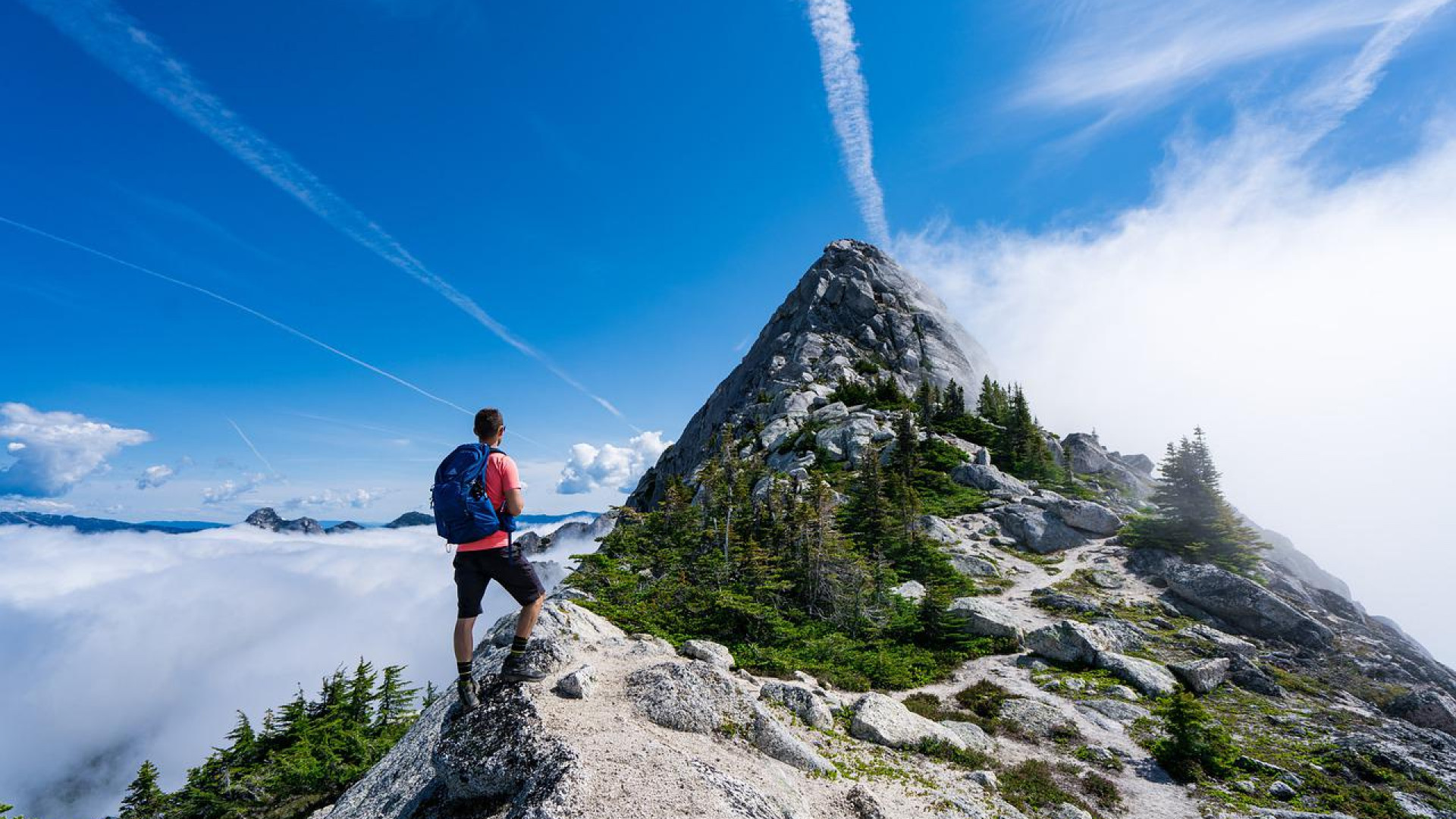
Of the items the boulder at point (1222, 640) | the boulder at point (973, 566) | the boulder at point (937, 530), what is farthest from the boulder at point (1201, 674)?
the boulder at point (937, 530)

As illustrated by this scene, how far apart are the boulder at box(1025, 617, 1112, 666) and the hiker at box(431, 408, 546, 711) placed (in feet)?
80.1

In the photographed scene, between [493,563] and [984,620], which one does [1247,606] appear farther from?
[493,563]

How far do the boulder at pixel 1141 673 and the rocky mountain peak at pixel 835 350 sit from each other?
55439mm

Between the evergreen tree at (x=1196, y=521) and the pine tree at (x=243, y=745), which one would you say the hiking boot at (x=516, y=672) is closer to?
the pine tree at (x=243, y=745)

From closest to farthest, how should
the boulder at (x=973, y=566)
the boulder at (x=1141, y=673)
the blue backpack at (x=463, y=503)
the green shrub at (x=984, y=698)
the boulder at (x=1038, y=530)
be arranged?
the blue backpack at (x=463, y=503)
the green shrub at (x=984, y=698)
the boulder at (x=1141, y=673)
the boulder at (x=973, y=566)
the boulder at (x=1038, y=530)

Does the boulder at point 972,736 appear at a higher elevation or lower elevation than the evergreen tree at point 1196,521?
lower

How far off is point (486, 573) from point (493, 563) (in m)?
0.20

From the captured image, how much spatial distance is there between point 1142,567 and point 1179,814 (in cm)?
3103

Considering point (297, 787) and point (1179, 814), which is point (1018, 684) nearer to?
point (1179, 814)

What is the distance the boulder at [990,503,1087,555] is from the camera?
1732 inches

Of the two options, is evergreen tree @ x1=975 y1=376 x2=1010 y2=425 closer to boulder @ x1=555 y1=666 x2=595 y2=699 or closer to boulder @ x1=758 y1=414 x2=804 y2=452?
boulder @ x1=758 y1=414 x2=804 y2=452

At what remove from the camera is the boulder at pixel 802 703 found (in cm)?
1308

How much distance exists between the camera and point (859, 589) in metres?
29.0

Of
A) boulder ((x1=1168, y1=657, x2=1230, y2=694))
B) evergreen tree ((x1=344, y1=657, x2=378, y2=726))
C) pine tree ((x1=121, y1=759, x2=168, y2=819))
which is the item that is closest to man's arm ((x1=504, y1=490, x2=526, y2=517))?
boulder ((x1=1168, y1=657, x2=1230, y2=694))
